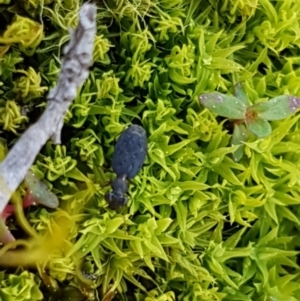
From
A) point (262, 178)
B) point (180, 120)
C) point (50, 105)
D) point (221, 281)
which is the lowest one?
point (221, 281)

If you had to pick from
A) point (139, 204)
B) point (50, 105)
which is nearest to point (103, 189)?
point (139, 204)

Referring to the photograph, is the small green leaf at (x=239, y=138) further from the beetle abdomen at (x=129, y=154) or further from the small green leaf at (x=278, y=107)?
the beetle abdomen at (x=129, y=154)

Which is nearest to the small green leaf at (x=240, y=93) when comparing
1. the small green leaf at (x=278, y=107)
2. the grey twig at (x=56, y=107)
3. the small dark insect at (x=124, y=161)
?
the small green leaf at (x=278, y=107)

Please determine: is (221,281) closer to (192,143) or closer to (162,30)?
(192,143)

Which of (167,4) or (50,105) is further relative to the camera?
(167,4)

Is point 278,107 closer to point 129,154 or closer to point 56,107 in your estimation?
point 129,154

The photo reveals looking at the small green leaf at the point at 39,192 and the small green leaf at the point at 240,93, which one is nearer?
the small green leaf at the point at 39,192

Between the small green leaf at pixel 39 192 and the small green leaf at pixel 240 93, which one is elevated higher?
the small green leaf at pixel 240 93

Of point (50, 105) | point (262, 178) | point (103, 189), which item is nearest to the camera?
point (50, 105)
